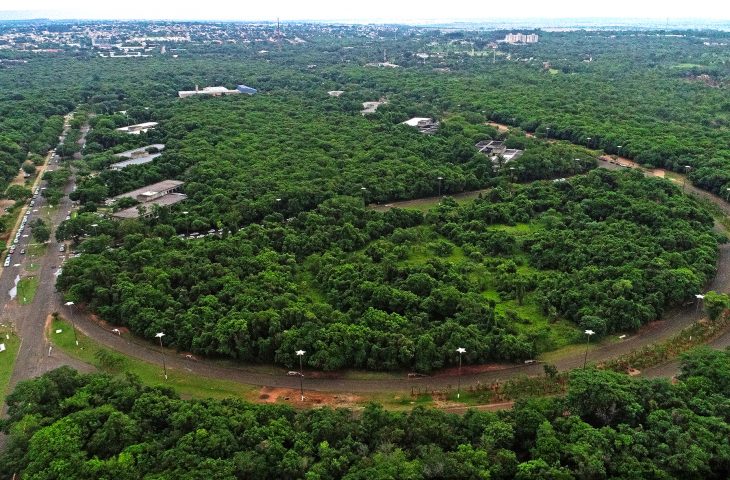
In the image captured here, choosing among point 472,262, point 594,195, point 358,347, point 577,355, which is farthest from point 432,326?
point 594,195

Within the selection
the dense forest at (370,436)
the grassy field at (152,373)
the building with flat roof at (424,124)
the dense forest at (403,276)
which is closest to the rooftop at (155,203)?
the dense forest at (403,276)

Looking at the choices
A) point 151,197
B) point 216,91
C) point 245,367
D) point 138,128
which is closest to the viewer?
point 245,367

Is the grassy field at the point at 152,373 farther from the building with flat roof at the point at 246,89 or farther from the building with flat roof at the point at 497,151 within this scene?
the building with flat roof at the point at 246,89

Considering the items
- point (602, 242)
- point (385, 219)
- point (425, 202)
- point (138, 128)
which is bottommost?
point (425, 202)

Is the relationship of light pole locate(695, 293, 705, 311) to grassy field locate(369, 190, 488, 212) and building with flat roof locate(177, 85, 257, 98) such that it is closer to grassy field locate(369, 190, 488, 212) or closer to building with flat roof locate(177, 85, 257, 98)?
grassy field locate(369, 190, 488, 212)

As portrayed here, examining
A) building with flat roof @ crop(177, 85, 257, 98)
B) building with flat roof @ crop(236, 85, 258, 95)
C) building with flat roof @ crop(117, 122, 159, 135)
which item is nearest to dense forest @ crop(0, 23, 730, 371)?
building with flat roof @ crop(117, 122, 159, 135)

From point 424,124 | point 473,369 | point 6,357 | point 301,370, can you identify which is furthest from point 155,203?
point 424,124

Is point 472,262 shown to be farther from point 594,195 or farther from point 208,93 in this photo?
point 208,93

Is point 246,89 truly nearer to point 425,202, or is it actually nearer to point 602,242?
point 425,202
